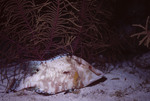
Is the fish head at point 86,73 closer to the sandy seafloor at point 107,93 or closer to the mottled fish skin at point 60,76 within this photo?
the mottled fish skin at point 60,76

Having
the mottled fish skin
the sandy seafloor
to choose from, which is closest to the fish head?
the mottled fish skin

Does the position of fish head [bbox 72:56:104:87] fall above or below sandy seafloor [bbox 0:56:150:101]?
above

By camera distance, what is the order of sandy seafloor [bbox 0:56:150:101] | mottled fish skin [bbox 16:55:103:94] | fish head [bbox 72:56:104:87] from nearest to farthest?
sandy seafloor [bbox 0:56:150:101]
mottled fish skin [bbox 16:55:103:94]
fish head [bbox 72:56:104:87]

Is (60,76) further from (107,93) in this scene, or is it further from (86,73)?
(107,93)

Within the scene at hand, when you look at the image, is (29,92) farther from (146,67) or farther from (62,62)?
(146,67)

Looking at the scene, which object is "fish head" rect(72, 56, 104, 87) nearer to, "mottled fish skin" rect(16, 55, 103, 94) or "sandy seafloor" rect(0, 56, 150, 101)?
"mottled fish skin" rect(16, 55, 103, 94)

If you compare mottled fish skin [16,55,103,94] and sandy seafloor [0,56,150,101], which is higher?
mottled fish skin [16,55,103,94]

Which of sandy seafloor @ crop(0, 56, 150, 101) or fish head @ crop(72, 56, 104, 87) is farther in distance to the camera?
fish head @ crop(72, 56, 104, 87)

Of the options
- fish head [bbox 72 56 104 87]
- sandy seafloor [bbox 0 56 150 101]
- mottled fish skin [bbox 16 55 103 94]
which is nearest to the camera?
sandy seafloor [bbox 0 56 150 101]

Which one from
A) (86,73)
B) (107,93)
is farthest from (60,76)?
(107,93)
